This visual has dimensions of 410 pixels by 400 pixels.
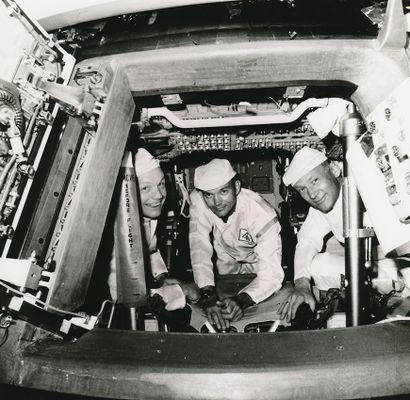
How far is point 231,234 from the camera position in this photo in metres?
3.69

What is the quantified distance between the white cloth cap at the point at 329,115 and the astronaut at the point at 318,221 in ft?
3.31

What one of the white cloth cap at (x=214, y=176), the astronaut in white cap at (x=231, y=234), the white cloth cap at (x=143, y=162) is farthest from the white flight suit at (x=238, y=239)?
the white cloth cap at (x=143, y=162)

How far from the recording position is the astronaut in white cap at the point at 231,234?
115 inches

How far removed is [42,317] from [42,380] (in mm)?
238

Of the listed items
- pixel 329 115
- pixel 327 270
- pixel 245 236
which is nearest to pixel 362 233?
pixel 329 115

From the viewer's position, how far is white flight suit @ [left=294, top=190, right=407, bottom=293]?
2.51m

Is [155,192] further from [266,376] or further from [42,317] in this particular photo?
[266,376]

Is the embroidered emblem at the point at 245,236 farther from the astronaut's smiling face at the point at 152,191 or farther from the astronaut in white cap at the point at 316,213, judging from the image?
the astronaut's smiling face at the point at 152,191

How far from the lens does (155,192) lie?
312 centimetres

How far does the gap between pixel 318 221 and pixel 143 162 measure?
1958 millimetres

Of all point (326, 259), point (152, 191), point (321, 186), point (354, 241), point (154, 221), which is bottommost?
point (354, 241)

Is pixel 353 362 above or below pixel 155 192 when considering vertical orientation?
below

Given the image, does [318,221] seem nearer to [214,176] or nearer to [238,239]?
[238,239]

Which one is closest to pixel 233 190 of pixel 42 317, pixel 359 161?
pixel 359 161
